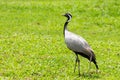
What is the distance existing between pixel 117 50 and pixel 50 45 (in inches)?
130

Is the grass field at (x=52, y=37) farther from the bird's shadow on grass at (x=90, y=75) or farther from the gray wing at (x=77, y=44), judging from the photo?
the gray wing at (x=77, y=44)

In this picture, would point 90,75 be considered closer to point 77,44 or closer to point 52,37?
point 77,44

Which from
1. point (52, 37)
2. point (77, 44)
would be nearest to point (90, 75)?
point (77, 44)

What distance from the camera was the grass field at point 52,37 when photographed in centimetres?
1574

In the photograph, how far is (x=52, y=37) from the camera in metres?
24.3

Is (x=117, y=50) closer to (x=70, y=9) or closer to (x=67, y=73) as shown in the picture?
(x=67, y=73)

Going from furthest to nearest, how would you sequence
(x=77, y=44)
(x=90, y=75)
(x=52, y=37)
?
(x=52, y=37) → (x=90, y=75) → (x=77, y=44)

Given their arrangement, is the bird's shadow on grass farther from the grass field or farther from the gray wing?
the gray wing

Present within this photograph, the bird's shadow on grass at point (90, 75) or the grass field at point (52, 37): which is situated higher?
the grass field at point (52, 37)

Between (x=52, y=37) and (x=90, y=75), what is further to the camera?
(x=52, y=37)

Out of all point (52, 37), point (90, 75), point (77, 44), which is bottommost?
point (90, 75)

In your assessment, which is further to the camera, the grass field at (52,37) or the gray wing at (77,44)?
the grass field at (52,37)

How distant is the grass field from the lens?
15742 millimetres

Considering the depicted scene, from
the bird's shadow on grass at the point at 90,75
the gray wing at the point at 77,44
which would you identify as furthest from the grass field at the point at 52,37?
the gray wing at the point at 77,44
